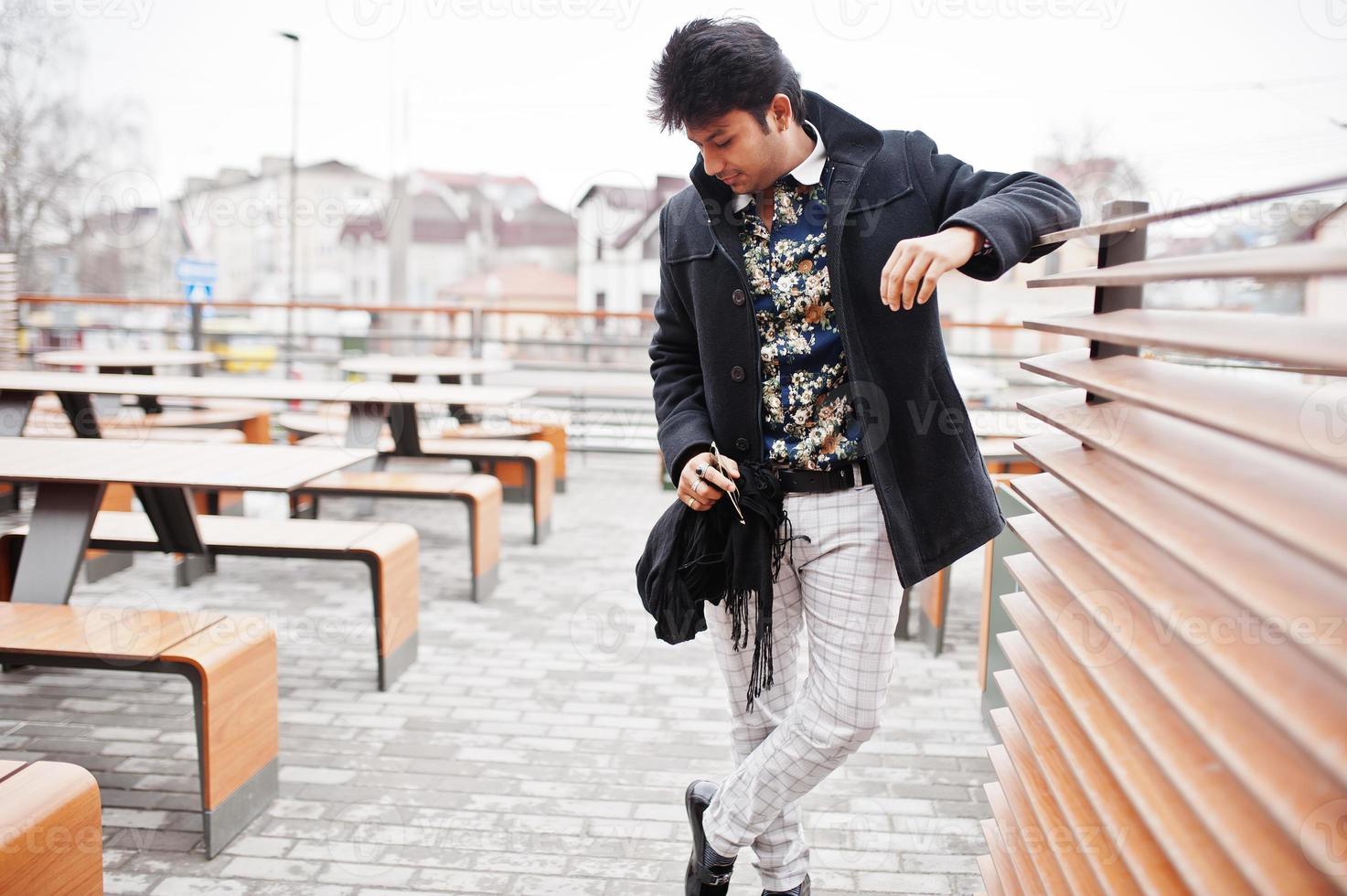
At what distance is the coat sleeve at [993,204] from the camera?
159 centimetres

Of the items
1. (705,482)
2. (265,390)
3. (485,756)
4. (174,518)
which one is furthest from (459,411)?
(705,482)

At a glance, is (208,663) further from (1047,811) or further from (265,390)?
(265,390)

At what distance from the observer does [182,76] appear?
20.2 meters

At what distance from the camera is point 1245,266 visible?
3.23ft

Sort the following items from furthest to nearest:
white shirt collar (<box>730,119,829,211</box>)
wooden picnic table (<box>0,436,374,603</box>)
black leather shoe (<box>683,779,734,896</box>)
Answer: wooden picnic table (<box>0,436,374,603</box>), black leather shoe (<box>683,779,734,896</box>), white shirt collar (<box>730,119,829,211</box>)

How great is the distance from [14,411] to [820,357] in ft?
18.4

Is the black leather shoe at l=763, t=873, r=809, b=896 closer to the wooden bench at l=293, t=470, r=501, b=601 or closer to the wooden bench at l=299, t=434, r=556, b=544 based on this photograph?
the wooden bench at l=293, t=470, r=501, b=601

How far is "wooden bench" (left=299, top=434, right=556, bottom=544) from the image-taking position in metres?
5.85

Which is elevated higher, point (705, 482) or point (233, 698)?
point (705, 482)

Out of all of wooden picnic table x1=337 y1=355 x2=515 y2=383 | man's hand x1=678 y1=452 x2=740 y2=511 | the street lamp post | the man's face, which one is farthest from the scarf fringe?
the street lamp post

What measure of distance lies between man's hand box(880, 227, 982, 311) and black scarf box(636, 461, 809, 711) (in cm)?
46

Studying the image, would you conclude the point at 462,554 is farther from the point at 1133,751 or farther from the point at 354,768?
the point at 1133,751

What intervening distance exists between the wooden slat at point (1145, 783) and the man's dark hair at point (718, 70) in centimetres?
103

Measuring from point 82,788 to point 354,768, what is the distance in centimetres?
132
